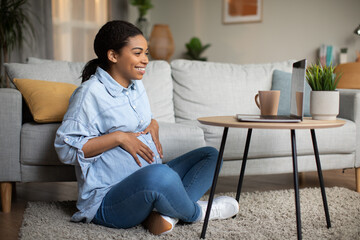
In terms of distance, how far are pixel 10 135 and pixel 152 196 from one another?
0.88 m

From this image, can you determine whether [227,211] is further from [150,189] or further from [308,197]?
[308,197]

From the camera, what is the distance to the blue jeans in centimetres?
138

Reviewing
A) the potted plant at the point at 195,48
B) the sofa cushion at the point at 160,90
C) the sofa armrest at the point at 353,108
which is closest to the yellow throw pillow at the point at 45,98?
the sofa cushion at the point at 160,90

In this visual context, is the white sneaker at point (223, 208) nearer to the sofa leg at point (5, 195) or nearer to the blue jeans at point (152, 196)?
the blue jeans at point (152, 196)

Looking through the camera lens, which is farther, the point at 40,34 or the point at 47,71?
the point at 40,34

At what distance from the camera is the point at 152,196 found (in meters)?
1.38

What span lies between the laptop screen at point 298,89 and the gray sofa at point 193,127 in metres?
0.56

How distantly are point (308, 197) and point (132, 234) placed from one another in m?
1.04

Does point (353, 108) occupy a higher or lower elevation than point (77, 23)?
lower

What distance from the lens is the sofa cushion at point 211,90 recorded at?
Result: 103 inches

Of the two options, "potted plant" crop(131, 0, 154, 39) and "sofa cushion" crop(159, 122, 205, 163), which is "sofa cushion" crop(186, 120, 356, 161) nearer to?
"sofa cushion" crop(159, 122, 205, 163)

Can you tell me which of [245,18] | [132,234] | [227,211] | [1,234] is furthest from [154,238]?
[245,18]

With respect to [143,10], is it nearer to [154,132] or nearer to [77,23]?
Result: [77,23]

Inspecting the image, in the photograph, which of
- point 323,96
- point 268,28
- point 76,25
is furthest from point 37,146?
point 268,28
